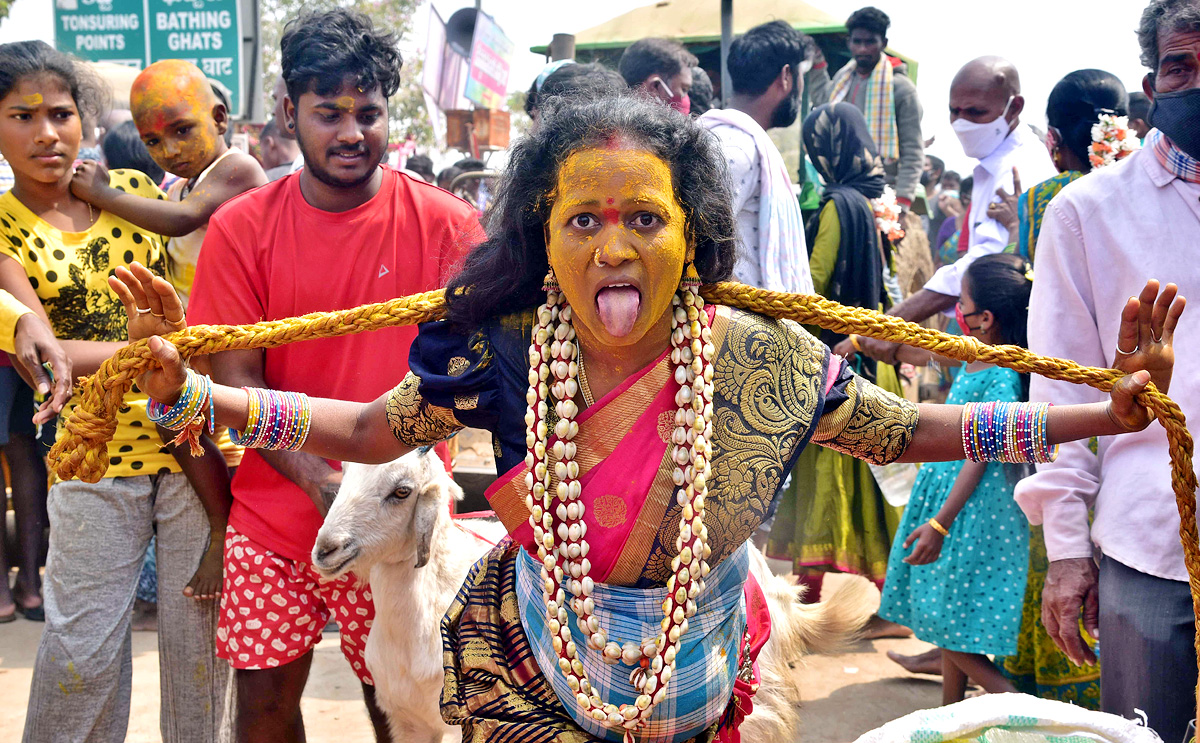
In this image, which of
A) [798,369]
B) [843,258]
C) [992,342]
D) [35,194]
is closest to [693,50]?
[843,258]

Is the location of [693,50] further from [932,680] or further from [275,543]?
[275,543]

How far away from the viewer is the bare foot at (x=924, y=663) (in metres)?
5.33

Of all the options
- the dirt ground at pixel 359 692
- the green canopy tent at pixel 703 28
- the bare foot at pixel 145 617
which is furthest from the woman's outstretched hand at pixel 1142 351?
the green canopy tent at pixel 703 28

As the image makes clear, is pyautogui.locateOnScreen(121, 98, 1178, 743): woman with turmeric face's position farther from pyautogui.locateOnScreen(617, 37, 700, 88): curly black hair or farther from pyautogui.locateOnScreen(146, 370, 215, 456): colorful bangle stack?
pyautogui.locateOnScreen(617, 37, 700, 88): curly black hair

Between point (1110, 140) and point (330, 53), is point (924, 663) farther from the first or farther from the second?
point (330, 53)

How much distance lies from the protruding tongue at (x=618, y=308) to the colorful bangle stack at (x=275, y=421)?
0.74 meters

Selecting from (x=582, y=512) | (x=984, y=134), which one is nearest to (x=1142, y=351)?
(x=582, y=512)

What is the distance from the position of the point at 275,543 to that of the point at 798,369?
1.86 meters

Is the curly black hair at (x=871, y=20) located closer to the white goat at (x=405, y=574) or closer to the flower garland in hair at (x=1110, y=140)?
the flower garland in hair at (x=1110, y=140)

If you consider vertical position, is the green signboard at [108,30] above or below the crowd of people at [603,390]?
above

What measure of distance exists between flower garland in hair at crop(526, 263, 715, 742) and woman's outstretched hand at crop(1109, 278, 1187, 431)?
2.95ft

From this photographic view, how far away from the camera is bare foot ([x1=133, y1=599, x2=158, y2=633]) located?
6.05 meters

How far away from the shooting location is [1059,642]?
114 inches

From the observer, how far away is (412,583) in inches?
137
